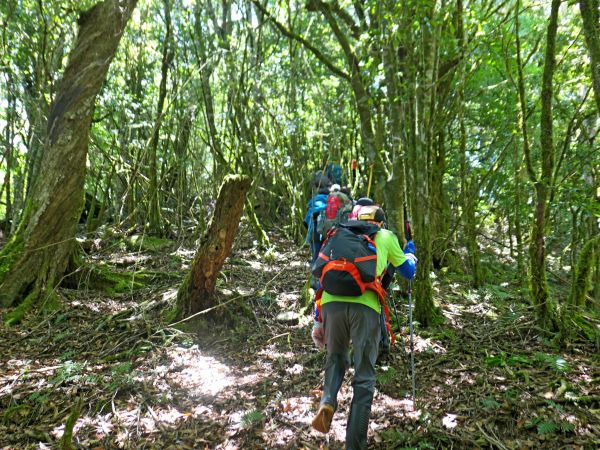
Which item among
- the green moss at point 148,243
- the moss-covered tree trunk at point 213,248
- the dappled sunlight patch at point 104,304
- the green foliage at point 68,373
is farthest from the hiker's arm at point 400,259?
the green moss at point 148,243

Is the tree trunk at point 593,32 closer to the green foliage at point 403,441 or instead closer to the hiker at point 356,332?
the hiker at point 356,332

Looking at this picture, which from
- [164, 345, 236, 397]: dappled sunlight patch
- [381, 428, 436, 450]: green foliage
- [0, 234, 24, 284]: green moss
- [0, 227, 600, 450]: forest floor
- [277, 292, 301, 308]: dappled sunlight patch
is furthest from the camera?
[277, 292, 301, 308]: dappled sunlight patch

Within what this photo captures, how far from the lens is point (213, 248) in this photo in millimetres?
5660

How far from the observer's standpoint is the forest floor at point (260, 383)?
11.9 feet

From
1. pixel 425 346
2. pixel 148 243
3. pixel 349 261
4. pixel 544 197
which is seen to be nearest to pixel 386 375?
pixel 425 346

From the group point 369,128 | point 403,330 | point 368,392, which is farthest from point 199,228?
point 368,392

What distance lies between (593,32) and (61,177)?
7.27m

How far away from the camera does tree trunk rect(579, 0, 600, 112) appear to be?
2998 millimetres

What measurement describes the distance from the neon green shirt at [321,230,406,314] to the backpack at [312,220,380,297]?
0.24 ft

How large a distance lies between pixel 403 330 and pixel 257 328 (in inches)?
83.2

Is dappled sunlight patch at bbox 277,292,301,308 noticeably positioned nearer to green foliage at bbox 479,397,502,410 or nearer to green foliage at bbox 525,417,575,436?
green foliage at bbox 479,397,502,410

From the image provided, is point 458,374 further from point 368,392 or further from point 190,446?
point 190,446

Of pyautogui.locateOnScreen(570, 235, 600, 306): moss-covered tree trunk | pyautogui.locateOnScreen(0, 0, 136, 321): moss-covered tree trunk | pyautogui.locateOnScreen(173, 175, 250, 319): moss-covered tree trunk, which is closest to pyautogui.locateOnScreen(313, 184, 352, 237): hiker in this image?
pyautogui.locateOnScreen(173, 175, 250, 319): moss-covered tree trunk

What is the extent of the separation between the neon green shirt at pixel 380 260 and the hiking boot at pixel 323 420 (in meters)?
0.85
